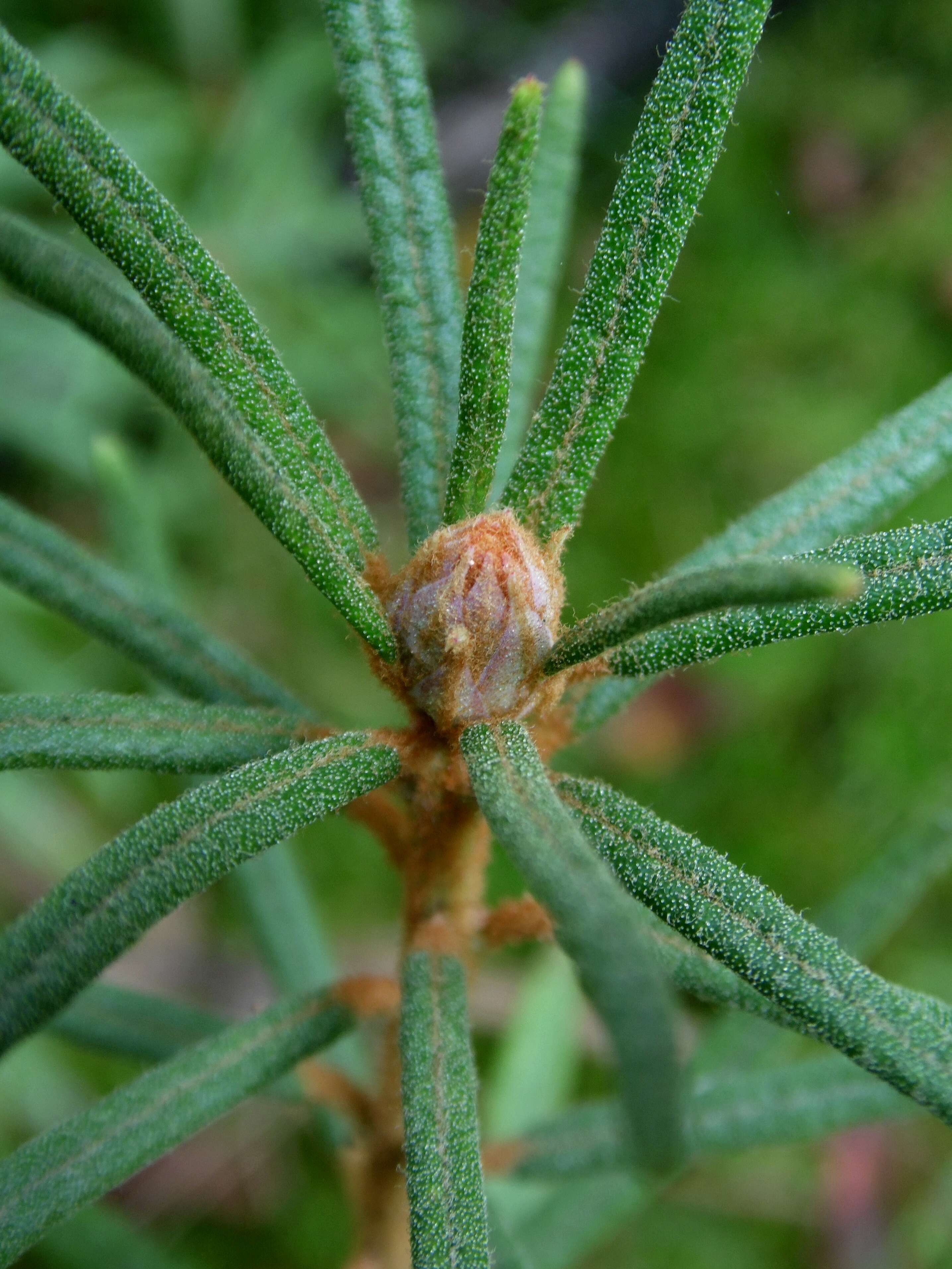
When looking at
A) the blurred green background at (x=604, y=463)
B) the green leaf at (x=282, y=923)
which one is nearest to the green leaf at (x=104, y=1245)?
the blurred green background at (x=604, y=463)

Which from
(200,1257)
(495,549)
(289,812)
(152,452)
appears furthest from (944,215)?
(200,1257)

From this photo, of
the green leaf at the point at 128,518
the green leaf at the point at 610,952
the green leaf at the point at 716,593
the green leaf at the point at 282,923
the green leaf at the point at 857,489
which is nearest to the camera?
the green leaf at the point at 610,952

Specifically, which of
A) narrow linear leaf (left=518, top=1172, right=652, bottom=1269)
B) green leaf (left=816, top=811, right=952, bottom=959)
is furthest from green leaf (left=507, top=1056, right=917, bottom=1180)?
narrow linear leaf (left=518, top=1172, right=652, bottom=1269)

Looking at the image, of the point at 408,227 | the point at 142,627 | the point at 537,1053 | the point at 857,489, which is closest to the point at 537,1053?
the point at 537,1053

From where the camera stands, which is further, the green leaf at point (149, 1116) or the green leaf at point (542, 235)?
the green leaf at point (542, 235)

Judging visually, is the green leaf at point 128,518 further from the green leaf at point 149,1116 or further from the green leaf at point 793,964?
the green leaf at point 793,964

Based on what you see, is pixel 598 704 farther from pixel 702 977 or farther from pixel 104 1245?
pixel 104 1245

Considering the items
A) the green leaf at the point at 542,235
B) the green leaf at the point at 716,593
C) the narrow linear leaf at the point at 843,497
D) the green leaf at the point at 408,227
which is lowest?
the green leaf at the point at 716,593

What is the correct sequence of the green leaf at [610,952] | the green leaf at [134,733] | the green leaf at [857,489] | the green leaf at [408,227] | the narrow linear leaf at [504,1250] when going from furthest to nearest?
the narrow linear leaf at [504,1250], the green leaf at [857,489], the green leaf at [408,227], the green leaf at [134,733], the green leaf at [610,952]

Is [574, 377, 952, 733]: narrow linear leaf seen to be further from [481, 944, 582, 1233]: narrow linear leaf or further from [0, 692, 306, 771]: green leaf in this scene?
[481, 944, 582, 1233]: narrow linear leaf
